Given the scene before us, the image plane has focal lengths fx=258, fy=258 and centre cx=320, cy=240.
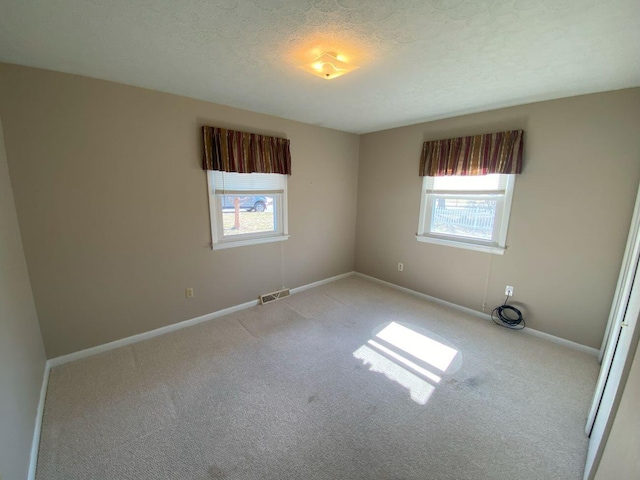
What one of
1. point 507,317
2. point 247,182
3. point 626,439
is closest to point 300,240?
point 247,182

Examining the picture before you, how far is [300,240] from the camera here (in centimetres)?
381

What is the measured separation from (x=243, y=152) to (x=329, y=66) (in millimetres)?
1537

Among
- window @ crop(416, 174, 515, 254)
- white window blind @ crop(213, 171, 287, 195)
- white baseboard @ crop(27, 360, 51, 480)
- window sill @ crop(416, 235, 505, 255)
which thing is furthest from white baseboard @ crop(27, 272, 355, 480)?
window @ crop(416, 174, 515, 254)

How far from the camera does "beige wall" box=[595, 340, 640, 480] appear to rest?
0.88m

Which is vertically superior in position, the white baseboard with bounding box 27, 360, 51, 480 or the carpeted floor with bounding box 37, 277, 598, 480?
the white baseboard with bounding box 27, 360, 51, 480

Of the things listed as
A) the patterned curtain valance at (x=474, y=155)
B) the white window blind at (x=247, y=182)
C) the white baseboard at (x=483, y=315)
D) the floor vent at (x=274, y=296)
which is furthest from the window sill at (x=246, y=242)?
the patterned curtain valance at (x=474, y=155)

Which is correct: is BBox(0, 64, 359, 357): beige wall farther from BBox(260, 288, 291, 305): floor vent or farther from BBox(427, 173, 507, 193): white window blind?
BBox(427, 173, 507, 193): white window blind

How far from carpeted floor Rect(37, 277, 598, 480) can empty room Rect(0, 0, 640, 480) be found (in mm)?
16

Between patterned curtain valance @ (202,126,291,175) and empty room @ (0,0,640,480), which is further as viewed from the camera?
patterned curtain valance @ (202,126,291,175)

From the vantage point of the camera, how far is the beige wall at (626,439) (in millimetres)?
885

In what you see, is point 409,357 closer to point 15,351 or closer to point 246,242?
point 246,242

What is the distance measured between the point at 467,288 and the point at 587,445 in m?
1.83

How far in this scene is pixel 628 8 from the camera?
1239 millimetres

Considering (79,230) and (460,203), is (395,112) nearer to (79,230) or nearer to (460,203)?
(460,203)
